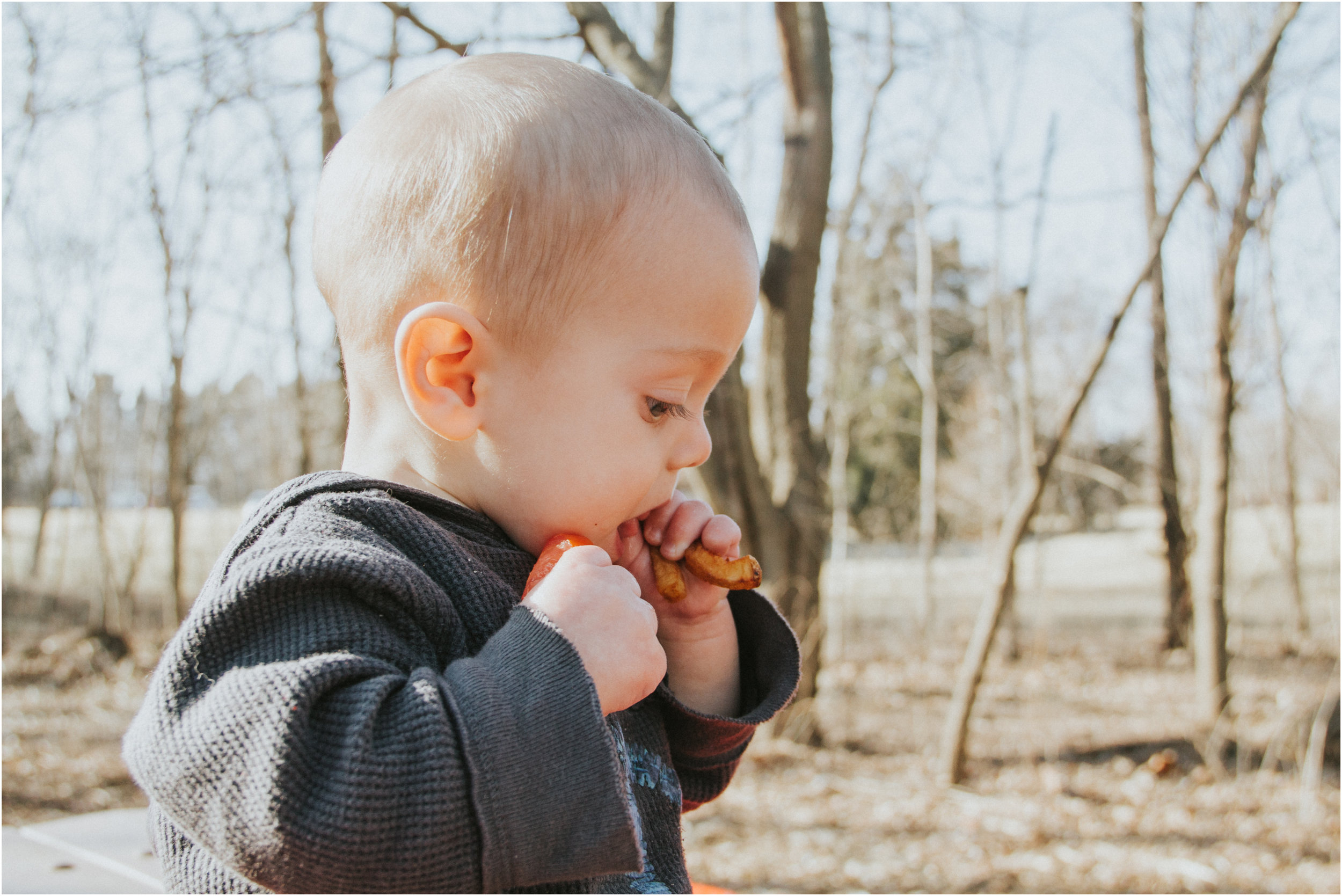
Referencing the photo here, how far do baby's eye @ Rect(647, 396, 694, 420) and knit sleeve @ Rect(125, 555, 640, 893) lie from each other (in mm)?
324

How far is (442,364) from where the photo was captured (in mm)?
1073

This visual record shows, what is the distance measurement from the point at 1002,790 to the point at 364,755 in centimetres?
559

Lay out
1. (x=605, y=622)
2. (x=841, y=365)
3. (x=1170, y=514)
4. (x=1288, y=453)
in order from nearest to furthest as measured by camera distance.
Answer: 1. (x=605, y=622)
2. (x=1288, y=453)
3. (x=1170, y=514)
4. (x=841, y=365)

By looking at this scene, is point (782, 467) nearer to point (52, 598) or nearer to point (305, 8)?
point (305, 8)

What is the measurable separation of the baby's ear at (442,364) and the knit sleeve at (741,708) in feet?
1.74

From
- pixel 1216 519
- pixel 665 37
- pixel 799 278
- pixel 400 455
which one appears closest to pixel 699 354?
pixel 400 455

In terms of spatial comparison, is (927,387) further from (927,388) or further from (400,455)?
(400,455)

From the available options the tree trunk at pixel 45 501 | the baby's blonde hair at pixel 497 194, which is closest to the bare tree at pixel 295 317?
the tree trunk at pixel 45 501

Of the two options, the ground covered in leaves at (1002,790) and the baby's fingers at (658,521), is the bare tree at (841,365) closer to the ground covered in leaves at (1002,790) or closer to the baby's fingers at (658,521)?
the ground covered in leaves at (1002,790)

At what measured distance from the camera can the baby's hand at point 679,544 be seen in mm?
1347

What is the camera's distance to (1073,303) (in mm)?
11578

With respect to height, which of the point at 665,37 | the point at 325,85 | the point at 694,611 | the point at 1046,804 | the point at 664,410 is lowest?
the point at 1046,804

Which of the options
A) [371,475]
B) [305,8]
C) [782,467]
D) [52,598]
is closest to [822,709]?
[782,467]

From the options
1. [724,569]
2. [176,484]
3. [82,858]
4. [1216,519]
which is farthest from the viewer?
[176,484]
